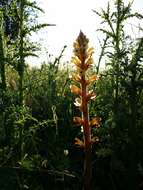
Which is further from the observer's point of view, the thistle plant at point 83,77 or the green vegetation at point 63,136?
the green vegetation at point 63,136

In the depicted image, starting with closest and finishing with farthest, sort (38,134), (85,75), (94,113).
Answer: (85,75)
(94,113)
(38,134)

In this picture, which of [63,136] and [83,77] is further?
[63,136]

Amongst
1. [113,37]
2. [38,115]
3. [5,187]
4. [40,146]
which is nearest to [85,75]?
[5,187]

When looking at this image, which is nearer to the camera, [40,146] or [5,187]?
[5,187]

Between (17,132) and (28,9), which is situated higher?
(28,9)

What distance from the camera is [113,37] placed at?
3.34 metres

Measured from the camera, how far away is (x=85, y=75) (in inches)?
42.8

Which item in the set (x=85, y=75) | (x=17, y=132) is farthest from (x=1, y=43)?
(x=85, y=75)

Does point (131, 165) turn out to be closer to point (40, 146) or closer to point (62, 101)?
point (40, 146)

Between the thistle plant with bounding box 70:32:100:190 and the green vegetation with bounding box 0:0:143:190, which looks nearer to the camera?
the thistle plant with bounding box 70:32:100:190

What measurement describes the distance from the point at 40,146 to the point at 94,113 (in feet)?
1.59

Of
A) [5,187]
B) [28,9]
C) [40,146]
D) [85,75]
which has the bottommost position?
[5,187]

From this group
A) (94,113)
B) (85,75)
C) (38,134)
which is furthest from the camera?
(38,134)

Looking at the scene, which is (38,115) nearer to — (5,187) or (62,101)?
(62,101)
